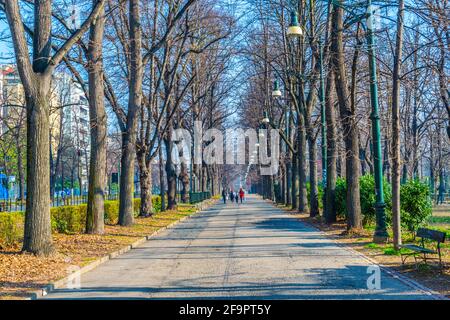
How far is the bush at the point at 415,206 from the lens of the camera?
827 inches

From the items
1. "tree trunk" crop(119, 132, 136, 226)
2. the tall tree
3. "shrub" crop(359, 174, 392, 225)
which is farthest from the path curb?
"shrub" crop(359, 174, 392, 225)

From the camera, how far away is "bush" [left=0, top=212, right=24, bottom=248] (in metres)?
16.4

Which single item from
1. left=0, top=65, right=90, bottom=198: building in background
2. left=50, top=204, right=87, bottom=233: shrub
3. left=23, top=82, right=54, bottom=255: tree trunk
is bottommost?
left=50, top=204, right=87, bottom=233: shrub

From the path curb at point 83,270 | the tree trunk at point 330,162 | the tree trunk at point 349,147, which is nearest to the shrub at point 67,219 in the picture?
the path curb at point 83,270

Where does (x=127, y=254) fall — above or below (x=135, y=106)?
below

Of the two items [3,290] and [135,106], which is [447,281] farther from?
[135,106]

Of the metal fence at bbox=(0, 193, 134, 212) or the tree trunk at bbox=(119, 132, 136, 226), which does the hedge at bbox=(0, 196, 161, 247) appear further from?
the metal fence at bbox=(0, 193, 134, 212)

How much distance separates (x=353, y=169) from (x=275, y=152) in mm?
38989

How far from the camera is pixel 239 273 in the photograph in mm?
11867

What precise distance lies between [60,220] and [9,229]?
4478 mm

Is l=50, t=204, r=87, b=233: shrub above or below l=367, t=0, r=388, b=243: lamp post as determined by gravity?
below

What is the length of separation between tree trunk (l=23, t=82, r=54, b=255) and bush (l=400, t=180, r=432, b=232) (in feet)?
41.8

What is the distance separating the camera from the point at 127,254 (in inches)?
651
